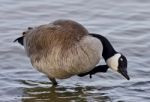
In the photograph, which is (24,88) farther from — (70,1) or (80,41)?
(70,1)

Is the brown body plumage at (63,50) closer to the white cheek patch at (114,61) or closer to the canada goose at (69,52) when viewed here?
the canada goose at (69,52)

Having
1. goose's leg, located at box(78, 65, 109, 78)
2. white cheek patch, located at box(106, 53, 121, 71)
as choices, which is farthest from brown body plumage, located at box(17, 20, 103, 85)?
goose's leg, located at box(78, 65, 109, 78)

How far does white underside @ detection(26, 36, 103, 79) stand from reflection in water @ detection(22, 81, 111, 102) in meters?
0.31

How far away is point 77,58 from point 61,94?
652mm

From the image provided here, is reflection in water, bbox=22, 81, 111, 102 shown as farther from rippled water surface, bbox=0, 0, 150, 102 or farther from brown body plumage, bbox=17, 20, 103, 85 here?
brown body plumage, bbox=17, 20, 103, 85

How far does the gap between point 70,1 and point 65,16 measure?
3.00 feet

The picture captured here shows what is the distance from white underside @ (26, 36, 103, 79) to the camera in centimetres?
815

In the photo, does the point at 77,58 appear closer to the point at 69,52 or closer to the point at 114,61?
the point at 69,52

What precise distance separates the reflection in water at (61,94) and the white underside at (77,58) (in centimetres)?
31

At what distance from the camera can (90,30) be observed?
11.1 m

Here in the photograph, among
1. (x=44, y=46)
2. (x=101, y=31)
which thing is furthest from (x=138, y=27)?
(x=44, y=46)

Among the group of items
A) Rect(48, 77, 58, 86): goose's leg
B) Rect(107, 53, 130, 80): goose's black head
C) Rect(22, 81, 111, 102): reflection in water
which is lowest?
Rect(22, 81, 111, 102): reflection in water

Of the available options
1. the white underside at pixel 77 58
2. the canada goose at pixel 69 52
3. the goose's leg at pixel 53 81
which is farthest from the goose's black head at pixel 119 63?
the goose's leg at pixel 53 81

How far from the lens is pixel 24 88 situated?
8.56m
